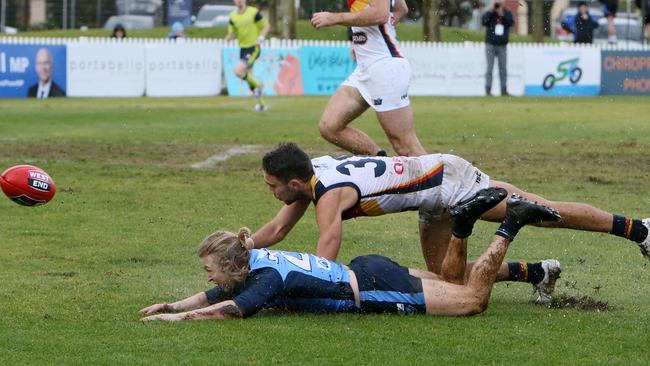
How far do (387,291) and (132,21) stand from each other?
4177 cm

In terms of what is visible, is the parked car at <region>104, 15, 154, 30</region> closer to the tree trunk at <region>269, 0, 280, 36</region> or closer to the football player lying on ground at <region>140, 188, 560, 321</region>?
the tree trunk at <region>269, 0, 280, 36</region>

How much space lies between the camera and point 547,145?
61.0ft

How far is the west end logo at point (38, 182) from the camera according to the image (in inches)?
339

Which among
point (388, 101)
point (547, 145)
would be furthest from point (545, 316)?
point (547, 145)

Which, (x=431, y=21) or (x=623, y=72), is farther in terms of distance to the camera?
(x=431, y=21)

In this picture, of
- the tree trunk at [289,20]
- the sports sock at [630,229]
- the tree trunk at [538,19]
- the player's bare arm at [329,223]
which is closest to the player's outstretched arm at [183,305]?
the player's bare arm at [329,223]

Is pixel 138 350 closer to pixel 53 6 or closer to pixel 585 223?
pixel 585 223

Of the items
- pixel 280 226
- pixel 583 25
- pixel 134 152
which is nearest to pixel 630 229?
pixel 280 226

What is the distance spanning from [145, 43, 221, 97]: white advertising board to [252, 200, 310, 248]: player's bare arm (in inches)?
943

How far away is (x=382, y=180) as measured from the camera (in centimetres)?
767

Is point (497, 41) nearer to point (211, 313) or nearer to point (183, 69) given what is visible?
point (183, 69)

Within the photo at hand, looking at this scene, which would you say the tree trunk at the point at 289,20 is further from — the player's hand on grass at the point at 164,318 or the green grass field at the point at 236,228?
the player's hand on grass at the point at 164,318

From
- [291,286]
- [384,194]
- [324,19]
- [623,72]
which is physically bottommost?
[623,72]

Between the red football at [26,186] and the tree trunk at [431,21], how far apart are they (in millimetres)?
30360
